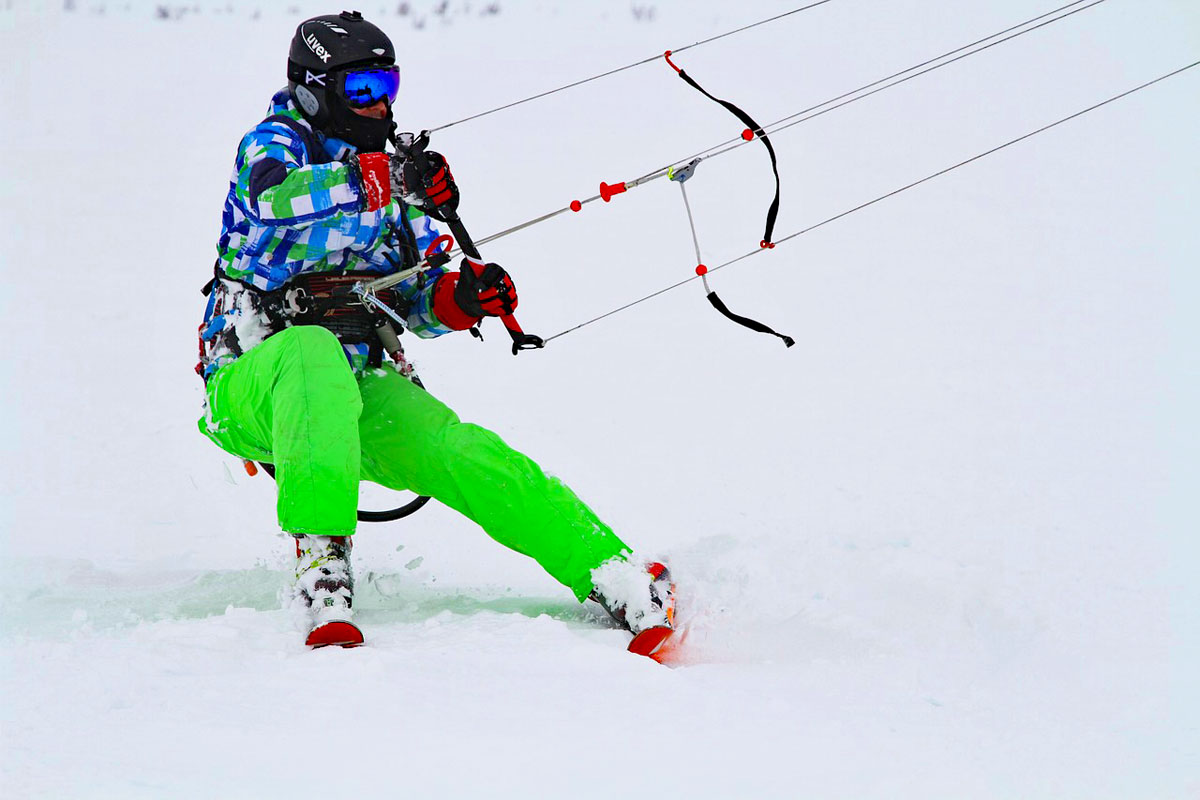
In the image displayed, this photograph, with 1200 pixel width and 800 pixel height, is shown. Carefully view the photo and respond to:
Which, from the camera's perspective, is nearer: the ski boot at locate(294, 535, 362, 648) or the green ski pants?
the ski boot at locate(294, 535, 362, 648)

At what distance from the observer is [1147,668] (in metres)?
2.50

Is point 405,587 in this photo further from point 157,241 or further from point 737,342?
point 157,241

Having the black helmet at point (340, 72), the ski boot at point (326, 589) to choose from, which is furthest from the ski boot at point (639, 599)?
the black helmet at point (340, 72)

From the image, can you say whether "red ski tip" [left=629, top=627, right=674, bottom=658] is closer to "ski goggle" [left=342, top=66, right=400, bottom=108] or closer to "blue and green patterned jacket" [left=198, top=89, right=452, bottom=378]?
"blue and green patterned jacket" [left=198, top=89, right=452, bottom=378]

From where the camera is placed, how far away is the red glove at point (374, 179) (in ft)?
8.63

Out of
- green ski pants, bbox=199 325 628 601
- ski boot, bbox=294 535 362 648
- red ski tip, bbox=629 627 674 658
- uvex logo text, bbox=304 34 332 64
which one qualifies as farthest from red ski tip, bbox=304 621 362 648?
uvex logo text, bbox=304 34 332 64

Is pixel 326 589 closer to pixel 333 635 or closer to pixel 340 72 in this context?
pixel 333 635

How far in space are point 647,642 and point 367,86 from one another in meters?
1.43

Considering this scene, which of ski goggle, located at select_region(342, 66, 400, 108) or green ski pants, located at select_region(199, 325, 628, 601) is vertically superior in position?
ski goggle, located at select_region(342, 66, 400, 108)

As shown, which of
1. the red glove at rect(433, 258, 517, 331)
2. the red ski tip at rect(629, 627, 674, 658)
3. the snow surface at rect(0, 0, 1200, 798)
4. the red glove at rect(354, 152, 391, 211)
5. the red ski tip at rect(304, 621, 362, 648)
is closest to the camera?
the snow surface at rect(0, 0, 1200, 798)

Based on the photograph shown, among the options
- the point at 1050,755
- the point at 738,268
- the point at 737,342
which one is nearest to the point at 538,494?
the point at 1050,755

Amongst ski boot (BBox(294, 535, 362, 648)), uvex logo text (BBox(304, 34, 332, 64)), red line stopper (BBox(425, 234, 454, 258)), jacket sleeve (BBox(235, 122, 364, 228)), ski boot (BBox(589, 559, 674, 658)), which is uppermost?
uvex logo text (BBox(304, 34, 332, 64))

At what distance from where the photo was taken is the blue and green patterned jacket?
8.61ft

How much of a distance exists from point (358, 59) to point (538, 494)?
1.09 m
